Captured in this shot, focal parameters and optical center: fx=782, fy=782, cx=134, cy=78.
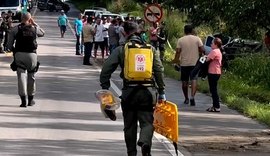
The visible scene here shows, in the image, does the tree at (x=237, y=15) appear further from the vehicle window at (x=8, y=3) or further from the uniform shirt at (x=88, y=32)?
the vehicle window at (x=8, y=3)

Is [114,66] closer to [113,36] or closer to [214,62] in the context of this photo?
[214,62]

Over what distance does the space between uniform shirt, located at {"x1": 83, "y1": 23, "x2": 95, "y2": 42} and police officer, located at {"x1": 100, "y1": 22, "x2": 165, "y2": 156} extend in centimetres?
1756

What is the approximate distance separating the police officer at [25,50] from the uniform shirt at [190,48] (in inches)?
126

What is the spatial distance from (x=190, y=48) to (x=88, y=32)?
1064 cm

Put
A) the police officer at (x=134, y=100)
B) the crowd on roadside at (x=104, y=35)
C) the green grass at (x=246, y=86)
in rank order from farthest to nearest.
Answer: the crowd on roadside at (x=104, y=35)
the green grass at (x=246, y=86)
the police officer at (x=134, y=100)

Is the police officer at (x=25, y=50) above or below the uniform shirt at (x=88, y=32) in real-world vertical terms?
above

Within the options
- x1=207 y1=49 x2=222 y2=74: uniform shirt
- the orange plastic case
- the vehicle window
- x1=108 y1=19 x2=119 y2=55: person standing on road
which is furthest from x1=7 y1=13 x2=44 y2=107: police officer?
the vehicle window

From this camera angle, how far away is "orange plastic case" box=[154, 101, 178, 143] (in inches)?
402

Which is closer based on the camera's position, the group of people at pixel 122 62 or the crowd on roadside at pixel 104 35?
the group of people at pixel 122 62

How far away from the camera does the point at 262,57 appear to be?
88.6 feet

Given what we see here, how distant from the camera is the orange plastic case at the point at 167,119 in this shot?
10.2 m

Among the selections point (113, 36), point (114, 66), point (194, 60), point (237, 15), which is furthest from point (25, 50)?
point (113, 36)

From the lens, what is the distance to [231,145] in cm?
1250

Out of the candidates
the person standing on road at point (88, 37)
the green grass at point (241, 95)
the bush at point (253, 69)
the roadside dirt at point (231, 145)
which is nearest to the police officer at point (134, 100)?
the roadside dirt at point (231, 145)
